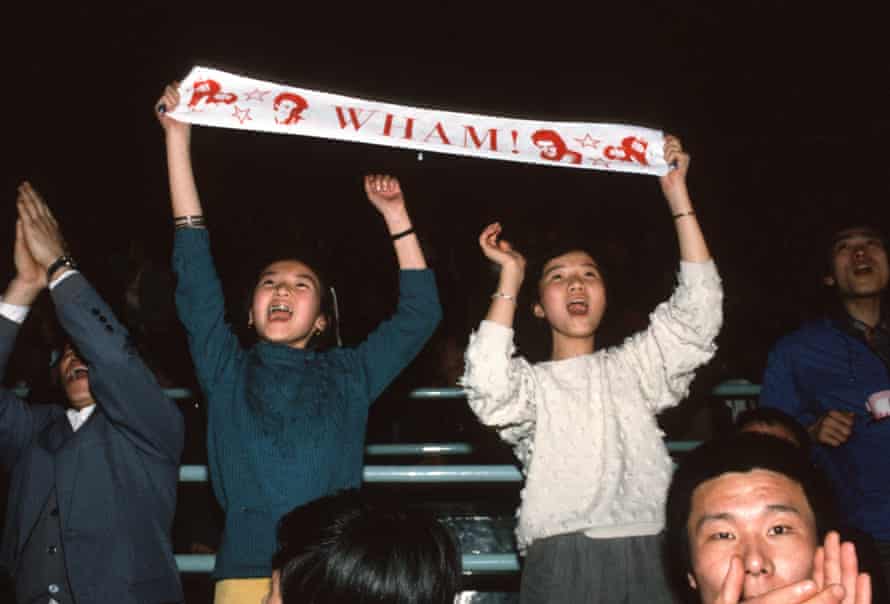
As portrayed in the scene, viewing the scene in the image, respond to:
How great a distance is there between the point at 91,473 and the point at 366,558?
1440 millimetres

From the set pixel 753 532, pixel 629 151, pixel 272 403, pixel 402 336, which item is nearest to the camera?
pixel 753 532

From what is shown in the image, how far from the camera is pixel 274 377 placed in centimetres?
271

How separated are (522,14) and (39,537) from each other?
4173 mm

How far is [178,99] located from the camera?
2961 millimetres

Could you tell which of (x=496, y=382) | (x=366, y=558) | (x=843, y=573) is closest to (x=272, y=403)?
(x=496, y=382)

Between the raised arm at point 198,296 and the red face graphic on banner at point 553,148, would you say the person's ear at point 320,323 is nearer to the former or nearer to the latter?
the raised arm at point 198,296

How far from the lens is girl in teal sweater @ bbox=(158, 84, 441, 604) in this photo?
247 centimetres

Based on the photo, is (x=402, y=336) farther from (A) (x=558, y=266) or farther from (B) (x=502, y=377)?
(A) (x=558, y=266)

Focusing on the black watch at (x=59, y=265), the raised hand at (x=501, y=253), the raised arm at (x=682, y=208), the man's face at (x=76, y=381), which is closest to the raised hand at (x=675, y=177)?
the raised arm at (x=682, y=208)

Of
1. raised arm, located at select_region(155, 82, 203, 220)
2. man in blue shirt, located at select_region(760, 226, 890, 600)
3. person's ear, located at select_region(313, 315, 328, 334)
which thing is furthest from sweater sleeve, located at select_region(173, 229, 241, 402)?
man in blue shirt, located at select_region(760, 226, 890, 600)

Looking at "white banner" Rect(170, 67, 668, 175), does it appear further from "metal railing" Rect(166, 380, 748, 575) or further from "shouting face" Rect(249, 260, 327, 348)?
"metal railing" Rect(166, 380, 748, 575)

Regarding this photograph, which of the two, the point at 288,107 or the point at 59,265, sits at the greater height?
the point at 288,107

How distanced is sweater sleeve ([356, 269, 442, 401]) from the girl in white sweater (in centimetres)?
22

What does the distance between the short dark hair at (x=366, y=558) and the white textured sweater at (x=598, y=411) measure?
1.01 m
